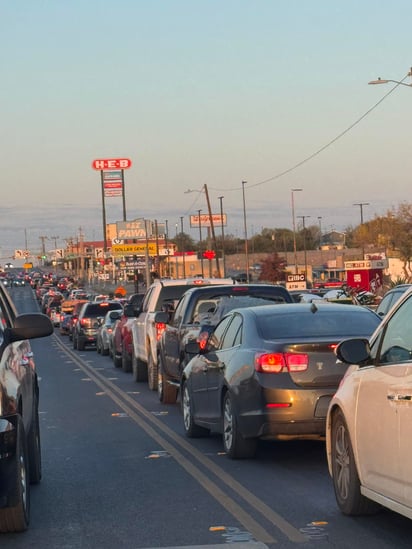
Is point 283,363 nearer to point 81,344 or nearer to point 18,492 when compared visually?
point 18,492

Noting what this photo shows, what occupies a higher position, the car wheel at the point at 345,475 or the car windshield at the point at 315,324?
the car windshield at the point at 315,324

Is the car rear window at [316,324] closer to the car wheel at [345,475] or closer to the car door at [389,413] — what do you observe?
the car wheel at [345,475]

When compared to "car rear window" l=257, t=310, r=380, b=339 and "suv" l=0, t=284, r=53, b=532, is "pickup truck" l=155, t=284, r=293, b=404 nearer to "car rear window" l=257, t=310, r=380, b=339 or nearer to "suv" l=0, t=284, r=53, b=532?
"car rear window" l=257, t=310, r=380, b=339

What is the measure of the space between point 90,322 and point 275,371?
3093 centimetres

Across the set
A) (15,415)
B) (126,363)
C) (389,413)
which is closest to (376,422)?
(389,413)

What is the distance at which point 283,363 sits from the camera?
1070 cm

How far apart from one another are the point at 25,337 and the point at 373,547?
304 cm

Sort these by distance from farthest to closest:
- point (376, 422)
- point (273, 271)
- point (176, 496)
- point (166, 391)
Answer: point (273, 271), point (166, 391), point (176, 496), point (376, 422)

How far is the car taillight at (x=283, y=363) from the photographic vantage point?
35.0 feet

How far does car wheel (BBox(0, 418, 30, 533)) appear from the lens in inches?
289

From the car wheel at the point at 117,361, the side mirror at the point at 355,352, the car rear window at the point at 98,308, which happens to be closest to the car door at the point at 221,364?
the side mirror at the point at 355,352

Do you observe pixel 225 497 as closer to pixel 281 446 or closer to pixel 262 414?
pixel 262 414

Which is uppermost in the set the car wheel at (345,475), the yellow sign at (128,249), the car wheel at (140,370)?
the yellow sign at (128,249)

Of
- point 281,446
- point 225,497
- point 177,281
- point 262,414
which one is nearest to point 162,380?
point 177,281
